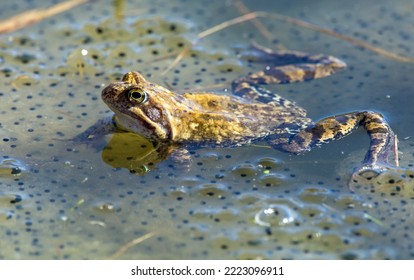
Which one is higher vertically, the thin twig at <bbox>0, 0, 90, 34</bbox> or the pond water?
A: the thin twig at <bbox>0, 0, 90, 34</bbox>

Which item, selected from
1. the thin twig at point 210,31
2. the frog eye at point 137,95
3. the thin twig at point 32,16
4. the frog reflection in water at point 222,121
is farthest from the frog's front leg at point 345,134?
the thin twig at point 32,16

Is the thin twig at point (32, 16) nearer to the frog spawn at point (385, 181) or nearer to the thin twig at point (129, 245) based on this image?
the thin twig at point (129, 245)

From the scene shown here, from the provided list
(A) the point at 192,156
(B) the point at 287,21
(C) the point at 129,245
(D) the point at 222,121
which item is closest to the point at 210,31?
(B) the point at 287,21

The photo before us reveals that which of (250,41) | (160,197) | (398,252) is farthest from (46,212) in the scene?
(250,41)

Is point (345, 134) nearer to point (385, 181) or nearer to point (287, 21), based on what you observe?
point (385, 181)

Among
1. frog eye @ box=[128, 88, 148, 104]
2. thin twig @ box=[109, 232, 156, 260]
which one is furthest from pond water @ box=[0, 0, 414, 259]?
frog eye @ box=[128, 88, 148, 104]

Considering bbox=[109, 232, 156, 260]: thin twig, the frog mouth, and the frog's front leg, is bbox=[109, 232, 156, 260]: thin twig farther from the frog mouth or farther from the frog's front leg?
the frog's front leg
